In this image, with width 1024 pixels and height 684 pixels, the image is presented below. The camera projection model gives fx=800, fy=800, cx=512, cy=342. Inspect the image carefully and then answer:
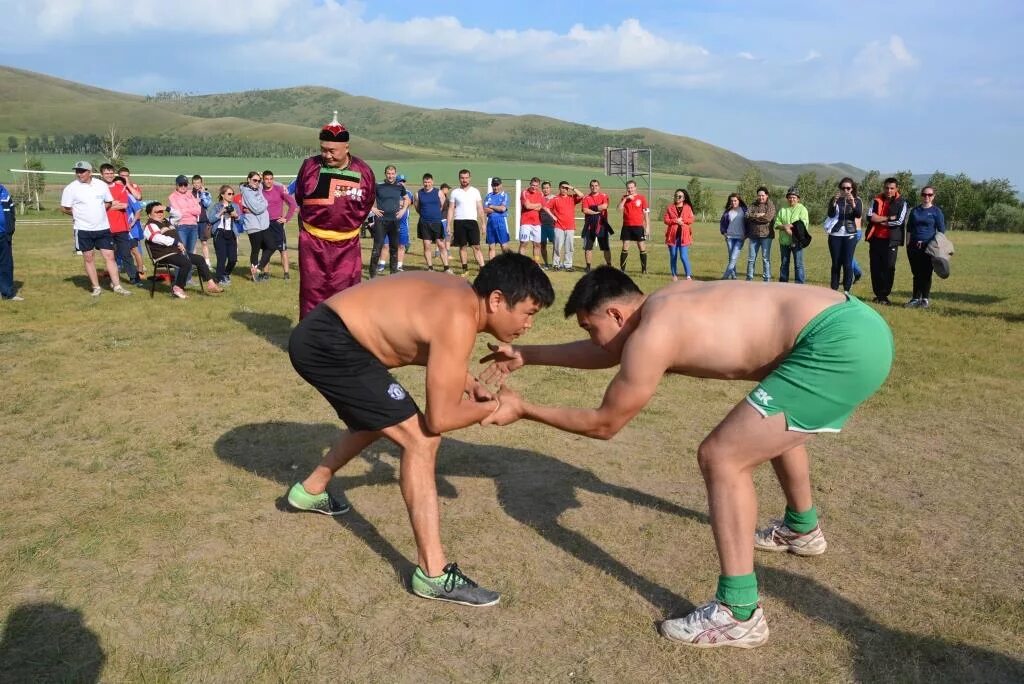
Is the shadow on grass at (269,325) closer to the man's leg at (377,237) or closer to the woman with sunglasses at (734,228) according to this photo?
the man's leg at (377,237)

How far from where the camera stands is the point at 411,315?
3.82 m

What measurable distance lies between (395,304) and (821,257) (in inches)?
828

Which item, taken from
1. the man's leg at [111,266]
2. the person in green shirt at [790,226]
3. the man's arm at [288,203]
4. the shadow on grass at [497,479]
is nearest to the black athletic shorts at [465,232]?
the man's arm at [288,203]

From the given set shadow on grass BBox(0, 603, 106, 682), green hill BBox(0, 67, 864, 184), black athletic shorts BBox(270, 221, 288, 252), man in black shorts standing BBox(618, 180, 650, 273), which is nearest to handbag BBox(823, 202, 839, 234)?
man in black shorts standing BBox(618, 180, 650, 273)

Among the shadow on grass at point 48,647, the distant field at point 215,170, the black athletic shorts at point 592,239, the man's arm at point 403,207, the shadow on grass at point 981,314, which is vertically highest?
the distant field at point 215,170

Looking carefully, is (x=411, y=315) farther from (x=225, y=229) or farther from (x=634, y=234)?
(x=634, y=234)

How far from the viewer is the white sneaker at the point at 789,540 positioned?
4441 mm

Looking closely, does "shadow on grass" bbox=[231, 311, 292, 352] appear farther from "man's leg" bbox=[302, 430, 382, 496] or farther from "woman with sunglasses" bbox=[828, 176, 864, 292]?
"woman with sunglasses" bbox=[828, 176, 864, 292]

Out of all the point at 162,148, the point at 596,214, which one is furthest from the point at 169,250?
the point at 162,148

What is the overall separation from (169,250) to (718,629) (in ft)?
37.7

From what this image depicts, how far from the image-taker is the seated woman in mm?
12656

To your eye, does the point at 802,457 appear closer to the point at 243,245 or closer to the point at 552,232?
the point at 552,232

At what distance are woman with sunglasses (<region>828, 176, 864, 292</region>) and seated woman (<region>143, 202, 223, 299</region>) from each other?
35.1ft

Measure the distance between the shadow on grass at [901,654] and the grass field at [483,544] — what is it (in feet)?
0.04
